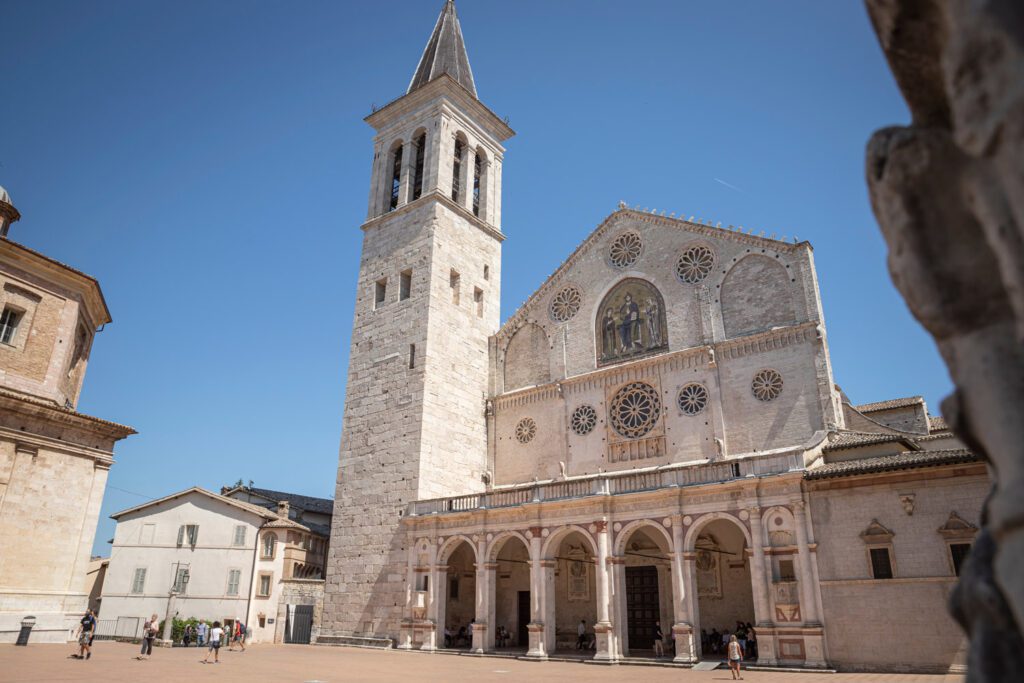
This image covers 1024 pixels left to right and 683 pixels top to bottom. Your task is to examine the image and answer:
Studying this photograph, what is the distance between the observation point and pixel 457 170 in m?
35.0

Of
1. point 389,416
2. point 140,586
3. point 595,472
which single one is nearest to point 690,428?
point 595,472

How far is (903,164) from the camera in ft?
8.87

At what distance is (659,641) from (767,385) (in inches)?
359

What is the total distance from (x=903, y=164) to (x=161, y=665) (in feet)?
64.5

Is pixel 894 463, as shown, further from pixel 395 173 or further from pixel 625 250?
pixel 395 173

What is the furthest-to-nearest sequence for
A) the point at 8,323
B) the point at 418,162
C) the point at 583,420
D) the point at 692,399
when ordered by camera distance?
the point at 418,162
the point at 583,420
the point at 692,399
the point at 8,323

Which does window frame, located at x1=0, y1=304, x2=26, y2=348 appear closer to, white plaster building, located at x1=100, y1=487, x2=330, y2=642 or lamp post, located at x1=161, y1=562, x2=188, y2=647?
lamp post, located at x1=161, y1=562, x2=188, y2=647

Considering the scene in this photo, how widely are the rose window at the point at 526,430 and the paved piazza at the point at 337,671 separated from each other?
1000 centimetres

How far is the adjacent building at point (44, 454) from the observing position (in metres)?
18.8

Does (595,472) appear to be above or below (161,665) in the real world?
above

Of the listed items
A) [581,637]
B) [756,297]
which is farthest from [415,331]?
[756,297]

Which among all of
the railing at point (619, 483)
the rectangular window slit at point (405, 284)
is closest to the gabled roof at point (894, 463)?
the railing at point (619, 483)

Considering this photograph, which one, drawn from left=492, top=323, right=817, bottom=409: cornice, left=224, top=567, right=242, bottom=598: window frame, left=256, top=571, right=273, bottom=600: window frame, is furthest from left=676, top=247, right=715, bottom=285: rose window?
left=224, top=567, right=242, bottom=598: window frame

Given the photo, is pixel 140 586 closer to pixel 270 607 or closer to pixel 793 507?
pixel 270 607
